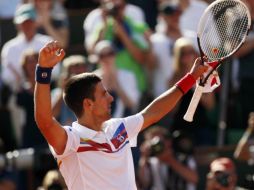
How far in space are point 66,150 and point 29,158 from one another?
4.03 meters

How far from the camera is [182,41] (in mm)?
9953

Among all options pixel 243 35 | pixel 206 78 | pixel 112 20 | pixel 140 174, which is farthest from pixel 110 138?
pixel 112 20

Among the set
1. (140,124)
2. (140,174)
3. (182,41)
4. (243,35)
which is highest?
(243,35)

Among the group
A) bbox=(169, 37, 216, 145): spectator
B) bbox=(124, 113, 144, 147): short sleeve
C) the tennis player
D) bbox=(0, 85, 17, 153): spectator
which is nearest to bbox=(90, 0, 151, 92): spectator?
bbox=(169, 37, 216, 145): spectator

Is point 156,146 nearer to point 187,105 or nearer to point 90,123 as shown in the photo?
point 187,105

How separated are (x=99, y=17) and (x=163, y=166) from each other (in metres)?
2.42

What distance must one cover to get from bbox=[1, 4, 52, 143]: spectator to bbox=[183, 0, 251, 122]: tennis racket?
4187mm

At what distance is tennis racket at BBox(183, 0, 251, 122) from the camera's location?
20.7 ft

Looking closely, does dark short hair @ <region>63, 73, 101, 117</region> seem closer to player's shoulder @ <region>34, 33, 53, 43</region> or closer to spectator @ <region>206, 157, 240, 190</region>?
spectator @ <region>206, 157, 240, 190</region>

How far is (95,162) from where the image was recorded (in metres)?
6.00

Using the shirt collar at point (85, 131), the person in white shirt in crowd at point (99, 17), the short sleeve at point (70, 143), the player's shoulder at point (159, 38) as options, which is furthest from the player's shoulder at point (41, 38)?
the short sleeve at point (70, 143)

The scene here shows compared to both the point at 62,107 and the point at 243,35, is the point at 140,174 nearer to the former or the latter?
the point at 62,107

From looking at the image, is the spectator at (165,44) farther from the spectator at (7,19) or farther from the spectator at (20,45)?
the spectator at (7,19)

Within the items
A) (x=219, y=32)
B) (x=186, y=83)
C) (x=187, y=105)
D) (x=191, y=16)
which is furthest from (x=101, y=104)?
(x=191, y=16)
